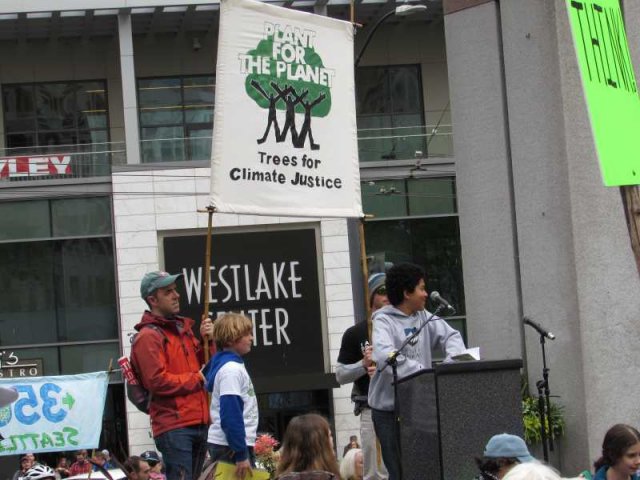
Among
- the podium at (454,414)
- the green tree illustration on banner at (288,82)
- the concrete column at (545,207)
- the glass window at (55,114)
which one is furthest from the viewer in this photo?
the glass window at (55,114)

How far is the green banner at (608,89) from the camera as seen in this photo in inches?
240

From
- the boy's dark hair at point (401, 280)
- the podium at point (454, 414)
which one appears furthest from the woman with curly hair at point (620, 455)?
the boy's dark hair at point (401, 280)

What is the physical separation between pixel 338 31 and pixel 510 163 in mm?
2046

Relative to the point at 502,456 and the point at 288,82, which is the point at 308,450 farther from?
the point at 288,82

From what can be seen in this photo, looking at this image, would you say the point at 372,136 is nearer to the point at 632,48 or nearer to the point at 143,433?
the point at 143,433

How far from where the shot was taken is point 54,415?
21.0 metres

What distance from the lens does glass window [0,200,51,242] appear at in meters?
37.2

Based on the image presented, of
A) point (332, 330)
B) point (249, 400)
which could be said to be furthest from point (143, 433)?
point (249, 400)

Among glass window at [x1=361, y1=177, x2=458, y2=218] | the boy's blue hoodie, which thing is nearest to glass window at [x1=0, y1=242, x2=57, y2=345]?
glass window at [x1=361, y1=177, x2=458, y2=218]

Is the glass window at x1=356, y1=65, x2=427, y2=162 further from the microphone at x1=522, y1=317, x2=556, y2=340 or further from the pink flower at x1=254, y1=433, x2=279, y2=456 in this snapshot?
the microphone at x1=522, y1=317, x2=556, y2=340

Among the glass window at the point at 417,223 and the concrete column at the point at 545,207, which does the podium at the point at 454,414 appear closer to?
the concrete column at the point at 545,207

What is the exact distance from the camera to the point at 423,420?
8.95 m

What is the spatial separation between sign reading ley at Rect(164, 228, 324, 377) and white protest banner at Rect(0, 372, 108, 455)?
589 inches

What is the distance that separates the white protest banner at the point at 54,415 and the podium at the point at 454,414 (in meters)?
12.3
